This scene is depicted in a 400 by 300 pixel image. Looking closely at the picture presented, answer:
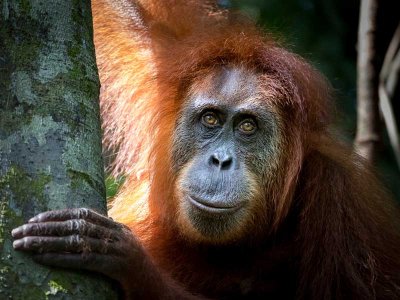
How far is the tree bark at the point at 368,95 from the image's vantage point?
5496mm

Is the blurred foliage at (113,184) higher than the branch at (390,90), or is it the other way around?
the branch at (390,90)

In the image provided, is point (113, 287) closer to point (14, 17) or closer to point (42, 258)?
point (42, 258)

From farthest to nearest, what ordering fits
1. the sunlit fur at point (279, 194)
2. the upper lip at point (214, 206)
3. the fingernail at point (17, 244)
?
1. the sunlit fur at point (279, 194)
2. the upper lip at point (214, 206)
3. the fingernail at point (17, 244)

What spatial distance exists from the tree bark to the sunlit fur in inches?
27.3

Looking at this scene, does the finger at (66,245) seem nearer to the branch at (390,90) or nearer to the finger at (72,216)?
the finger at (72,216)

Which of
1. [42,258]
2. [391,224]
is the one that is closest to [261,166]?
[391,224]

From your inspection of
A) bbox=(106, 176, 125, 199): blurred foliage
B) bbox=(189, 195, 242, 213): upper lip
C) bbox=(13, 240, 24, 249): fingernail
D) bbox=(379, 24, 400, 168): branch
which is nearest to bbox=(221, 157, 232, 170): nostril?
bbox=(189, 195, 242, 213): upper lip

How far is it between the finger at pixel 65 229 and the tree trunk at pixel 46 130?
5cm

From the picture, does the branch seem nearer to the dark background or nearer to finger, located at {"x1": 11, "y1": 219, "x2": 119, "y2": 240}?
the dark background

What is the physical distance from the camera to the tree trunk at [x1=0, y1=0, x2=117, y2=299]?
2.55 metres

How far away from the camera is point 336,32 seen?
25.8 ft

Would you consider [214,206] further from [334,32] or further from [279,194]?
[334,32]

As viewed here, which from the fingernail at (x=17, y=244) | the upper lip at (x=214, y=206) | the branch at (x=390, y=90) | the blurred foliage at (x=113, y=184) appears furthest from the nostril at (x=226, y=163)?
the branch at (x=390, y=90)

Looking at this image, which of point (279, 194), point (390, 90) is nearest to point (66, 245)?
point (279, 194)
